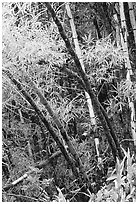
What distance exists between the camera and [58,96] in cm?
242

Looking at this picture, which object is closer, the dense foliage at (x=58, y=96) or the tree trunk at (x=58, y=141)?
the tree trunk at (x=58, y=141)

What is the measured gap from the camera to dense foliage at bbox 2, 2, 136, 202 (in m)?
2.00

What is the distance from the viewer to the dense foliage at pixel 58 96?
2000 millimetres

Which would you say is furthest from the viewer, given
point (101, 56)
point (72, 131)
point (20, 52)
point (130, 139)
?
point (72, 131)

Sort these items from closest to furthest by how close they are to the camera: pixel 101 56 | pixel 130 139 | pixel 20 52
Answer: pixel 20 52, pixel 130 139, pixel 101 56

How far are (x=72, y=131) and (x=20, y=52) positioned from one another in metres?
0.80

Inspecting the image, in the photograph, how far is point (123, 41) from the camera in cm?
213

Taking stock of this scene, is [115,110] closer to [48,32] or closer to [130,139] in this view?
A: [130,139]

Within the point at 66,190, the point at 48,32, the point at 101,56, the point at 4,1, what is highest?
the point at 4,1

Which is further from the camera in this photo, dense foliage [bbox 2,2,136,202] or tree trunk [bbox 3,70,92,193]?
dense foliage [bbox 2,2,136,202]

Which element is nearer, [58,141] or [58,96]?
[58,141]

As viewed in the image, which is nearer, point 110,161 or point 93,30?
point 110,161

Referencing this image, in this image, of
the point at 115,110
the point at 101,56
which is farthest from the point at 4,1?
the point at 115,110

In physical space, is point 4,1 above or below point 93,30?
above
